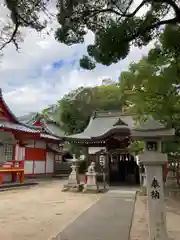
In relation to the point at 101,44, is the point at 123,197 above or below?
below

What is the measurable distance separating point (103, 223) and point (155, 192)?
2.37 m

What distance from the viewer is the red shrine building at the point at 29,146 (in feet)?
61.1

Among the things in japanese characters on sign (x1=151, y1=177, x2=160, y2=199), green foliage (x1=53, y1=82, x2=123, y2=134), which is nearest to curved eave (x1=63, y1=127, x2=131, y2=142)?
japanese characters on sign (x1=151, y1=177, x2=160, y2=199)

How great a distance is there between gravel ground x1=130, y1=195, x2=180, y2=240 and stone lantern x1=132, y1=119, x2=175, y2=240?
0.90 meters

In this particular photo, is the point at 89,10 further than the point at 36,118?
No

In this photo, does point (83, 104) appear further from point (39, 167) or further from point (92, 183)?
point (92, 183)

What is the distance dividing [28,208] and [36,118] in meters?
16.2

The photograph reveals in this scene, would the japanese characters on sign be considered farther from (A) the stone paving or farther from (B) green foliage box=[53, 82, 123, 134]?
(B) green foliage box=[53, 82, 123, 134]

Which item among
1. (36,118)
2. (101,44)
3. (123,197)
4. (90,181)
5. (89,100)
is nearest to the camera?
Answer: (101,44)

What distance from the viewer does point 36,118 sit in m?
25.6

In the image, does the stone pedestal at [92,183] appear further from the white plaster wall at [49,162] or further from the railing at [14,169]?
the white plaster wall at [49,162]

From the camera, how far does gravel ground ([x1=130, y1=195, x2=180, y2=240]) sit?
6.32m

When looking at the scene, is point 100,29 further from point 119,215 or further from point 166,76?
point 119,215

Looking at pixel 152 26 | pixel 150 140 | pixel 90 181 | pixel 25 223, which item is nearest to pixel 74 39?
pixel 152 26
